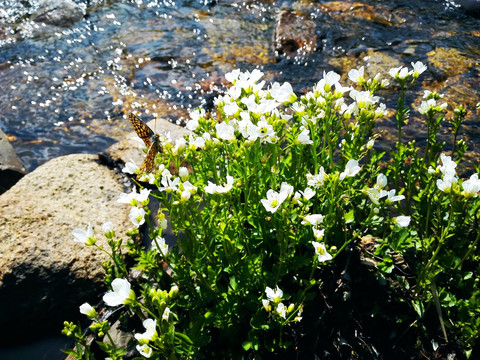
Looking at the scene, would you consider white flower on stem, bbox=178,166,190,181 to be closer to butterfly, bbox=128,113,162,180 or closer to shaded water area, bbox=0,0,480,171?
butterfly, bbox=128,113,162,180

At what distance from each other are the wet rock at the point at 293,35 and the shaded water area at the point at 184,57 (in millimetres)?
28

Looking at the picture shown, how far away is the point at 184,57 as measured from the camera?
7230 millimetres

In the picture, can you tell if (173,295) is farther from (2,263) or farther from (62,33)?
(62,33)

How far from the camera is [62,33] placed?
319 inches

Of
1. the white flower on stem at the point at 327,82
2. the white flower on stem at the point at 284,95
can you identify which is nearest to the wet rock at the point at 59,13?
the white flower on stem at the point at 284,95

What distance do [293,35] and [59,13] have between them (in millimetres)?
4939

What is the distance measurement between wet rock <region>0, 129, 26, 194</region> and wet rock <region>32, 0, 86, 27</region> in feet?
14.8

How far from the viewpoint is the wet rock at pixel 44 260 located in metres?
3.24

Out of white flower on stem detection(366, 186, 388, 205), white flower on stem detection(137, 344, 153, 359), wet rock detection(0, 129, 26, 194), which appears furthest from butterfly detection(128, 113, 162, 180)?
wet rock detection(0, 129, 26, 194)

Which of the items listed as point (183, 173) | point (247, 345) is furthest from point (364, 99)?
point (247, 345)

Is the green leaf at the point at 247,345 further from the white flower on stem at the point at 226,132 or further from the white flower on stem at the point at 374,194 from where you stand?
the white flower on stem at the point at 226,132

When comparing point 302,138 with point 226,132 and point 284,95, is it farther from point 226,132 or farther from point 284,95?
point 226,132

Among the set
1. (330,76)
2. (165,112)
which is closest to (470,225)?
(330,76)

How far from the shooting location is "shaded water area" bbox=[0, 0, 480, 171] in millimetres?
5906
